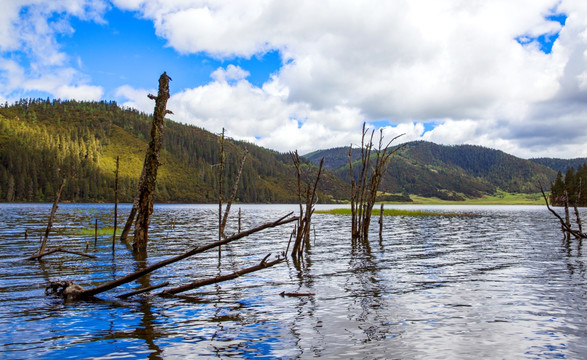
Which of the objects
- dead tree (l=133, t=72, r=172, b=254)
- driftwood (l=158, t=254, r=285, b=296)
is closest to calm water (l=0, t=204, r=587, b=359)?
driftwood (l=158, t=254, r=285, b=296)

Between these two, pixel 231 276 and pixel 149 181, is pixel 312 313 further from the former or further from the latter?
pixel 149 181

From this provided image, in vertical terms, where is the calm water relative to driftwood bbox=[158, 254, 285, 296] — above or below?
below

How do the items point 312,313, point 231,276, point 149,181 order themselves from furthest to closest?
Answer: point 149,181 → point 312,313 → point 231,276

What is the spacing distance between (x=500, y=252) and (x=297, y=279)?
18.5m

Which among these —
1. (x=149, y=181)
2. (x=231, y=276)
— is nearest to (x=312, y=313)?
(x=231, y=276)

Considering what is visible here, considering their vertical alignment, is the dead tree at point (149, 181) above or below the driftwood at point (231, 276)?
above

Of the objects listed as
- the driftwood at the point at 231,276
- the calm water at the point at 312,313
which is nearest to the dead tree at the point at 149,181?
the calm water at the point at 312,313

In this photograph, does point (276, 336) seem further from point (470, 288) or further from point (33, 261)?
point (33, 261)

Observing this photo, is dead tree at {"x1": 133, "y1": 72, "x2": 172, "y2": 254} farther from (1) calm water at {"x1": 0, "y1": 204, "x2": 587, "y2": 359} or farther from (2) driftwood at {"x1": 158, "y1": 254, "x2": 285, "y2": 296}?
(2) driftwood at {"x1": 158, "y1": 254, "x2": 285, "y2": 296}

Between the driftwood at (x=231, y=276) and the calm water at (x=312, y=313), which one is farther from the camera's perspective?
the driftwood at (x=231, y=276)

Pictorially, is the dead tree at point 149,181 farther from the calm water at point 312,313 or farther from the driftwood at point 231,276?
the driftwood at point 231,276

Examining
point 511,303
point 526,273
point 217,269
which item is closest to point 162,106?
point 217,269

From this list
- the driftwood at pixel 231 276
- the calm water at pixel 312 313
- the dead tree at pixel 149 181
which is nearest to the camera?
the calm water at pixel 312 313

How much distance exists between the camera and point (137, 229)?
23.4 metres
